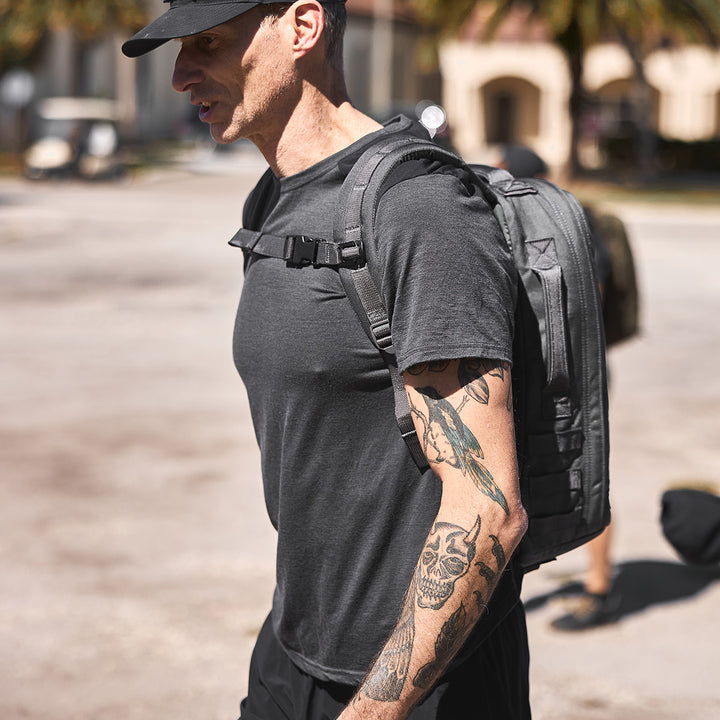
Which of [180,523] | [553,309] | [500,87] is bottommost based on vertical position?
[500,87]

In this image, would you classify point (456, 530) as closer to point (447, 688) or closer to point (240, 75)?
point (447, 688)

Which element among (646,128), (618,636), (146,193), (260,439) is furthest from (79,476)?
(646,128)

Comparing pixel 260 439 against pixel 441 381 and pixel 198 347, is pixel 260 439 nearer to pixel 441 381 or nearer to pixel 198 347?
pixel 441 381

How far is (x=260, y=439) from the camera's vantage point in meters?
1.99

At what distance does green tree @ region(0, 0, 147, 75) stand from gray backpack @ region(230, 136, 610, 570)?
3486 cm

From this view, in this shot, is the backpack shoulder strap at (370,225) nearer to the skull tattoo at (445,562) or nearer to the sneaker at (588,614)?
the skull tattoo at (445,562)

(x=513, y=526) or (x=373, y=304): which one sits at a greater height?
(x=373, y=304)

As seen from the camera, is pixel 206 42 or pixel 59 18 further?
pixel 59 18

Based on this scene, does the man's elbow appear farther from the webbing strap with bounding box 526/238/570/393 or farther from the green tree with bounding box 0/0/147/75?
the green tree with bounding box 0/0/147/75

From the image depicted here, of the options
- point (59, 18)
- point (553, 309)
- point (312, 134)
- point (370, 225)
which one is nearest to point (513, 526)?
point (553, 309)

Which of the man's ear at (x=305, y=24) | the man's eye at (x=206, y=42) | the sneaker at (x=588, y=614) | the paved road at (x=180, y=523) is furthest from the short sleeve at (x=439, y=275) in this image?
the sneaker at (x=588, y=614)

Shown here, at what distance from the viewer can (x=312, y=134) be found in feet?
6.19

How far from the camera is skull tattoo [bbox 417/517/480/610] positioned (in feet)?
5.35

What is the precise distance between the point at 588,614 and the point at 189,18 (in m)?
3.43
